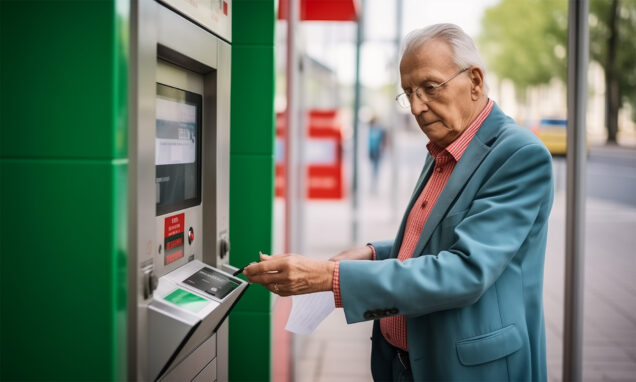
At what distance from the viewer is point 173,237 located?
2.08 metres

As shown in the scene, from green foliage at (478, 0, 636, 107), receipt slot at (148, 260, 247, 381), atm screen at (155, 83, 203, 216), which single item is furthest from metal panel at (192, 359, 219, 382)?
green foliage at (478, 0, 636, 107)

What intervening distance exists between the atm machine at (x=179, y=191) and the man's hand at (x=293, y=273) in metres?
0.19

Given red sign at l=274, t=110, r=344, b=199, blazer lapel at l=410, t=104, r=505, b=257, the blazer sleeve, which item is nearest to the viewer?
the blazer sleeve

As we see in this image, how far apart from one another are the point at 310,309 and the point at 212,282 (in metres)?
0.32

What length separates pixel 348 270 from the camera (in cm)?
185

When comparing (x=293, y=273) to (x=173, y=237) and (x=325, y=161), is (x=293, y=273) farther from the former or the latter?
(x=325, y=161)

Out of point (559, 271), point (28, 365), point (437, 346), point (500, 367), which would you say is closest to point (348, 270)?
point (437, 346)

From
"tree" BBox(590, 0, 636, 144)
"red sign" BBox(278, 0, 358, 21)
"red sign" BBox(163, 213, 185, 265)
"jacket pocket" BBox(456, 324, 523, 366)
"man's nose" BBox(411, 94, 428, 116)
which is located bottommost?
"jacket pocket" BBox(456, 324, 523, 366)

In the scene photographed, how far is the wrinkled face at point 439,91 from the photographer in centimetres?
196

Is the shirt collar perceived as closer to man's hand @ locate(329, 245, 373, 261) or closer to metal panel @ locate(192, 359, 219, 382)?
man's hand @ locate(329, 245, 373, 261)

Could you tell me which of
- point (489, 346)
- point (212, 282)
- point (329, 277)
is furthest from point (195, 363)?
point (489, 346)

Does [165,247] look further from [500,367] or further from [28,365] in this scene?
[500,367]

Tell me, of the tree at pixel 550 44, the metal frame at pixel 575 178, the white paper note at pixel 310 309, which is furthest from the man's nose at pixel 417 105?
the tree at pixel 550 44

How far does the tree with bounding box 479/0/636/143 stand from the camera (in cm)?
2075
